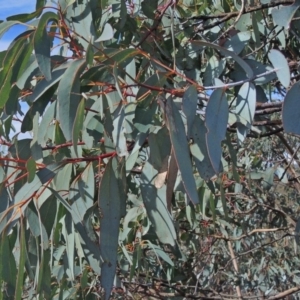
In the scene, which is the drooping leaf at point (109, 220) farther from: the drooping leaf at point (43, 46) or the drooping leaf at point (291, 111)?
the drooping leaf at point (291, 111)

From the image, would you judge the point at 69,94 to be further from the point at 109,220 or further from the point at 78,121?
the point at 109,220

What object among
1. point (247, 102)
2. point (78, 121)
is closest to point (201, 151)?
point (247, 102)

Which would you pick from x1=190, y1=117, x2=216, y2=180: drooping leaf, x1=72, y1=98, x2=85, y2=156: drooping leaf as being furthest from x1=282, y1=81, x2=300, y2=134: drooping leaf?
x1=72, y1=98, x2=85, y2=156: drooping leaf

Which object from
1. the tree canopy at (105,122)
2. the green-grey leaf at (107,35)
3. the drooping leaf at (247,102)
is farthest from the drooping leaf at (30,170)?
the drooping leaf at (247,102)

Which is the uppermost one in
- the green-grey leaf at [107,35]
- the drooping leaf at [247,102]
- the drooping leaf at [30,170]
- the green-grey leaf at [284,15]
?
the green-grey leaf at [107,35]

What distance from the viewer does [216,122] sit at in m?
0.88

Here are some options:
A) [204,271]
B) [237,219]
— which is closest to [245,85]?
[237,219]

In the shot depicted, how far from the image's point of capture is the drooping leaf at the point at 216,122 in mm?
838

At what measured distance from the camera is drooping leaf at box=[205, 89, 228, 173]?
0.84 m

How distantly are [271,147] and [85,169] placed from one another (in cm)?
239

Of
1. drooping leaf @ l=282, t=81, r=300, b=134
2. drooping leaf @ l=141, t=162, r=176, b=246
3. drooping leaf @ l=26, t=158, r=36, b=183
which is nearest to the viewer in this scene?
drooping leaf @ l=282, t=81, r=300, b=134

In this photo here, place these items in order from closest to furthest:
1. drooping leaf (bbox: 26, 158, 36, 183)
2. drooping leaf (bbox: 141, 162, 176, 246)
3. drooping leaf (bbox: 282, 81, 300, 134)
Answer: drooping leaf (bbox: 282, 81, 300, 134), drooping leaf (bbox: 26, 158, 36, 183), drooping leaf (bbox: 141, 162, 176, 246)

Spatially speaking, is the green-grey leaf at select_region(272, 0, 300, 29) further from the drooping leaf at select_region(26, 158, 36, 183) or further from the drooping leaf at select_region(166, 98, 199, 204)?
the drooping leaf at select_region(26, 158, 36, 183)

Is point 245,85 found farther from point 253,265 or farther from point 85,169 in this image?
point 253,265
